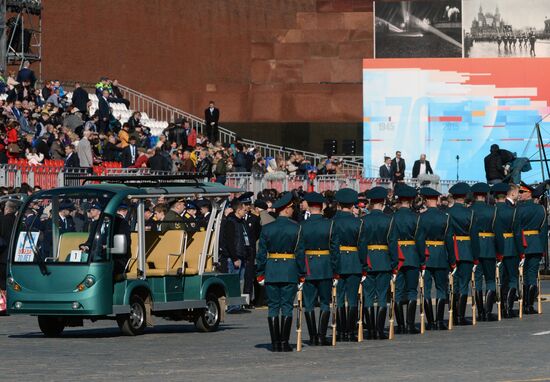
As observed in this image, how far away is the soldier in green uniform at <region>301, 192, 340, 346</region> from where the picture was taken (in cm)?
1983

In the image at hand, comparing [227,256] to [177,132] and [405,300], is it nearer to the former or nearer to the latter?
[405,300]

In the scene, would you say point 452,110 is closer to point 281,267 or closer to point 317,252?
point 317,252

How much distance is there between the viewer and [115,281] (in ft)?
71.1

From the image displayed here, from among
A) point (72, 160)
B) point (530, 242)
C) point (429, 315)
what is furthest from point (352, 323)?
point (72, 160)

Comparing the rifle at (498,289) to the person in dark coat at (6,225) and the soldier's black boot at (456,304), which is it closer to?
the soldier's black boot at (456,304)

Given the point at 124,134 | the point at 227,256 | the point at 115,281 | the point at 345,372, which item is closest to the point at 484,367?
the point at 345,372

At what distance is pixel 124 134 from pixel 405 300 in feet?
60.3

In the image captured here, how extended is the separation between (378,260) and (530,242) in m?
4.84

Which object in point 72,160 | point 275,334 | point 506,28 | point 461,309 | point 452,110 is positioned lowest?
point 275,334

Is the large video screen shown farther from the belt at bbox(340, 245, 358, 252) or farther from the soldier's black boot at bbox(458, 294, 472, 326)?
the belt at bbox(340, 245, 358, 252)

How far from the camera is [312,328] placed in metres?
20.0

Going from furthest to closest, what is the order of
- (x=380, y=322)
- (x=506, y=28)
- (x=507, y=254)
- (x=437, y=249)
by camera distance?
(x=506, y=28) → (x=507, y=254) → (x=437, y=249) → (x=380, y=322)

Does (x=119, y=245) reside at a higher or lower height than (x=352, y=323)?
higher

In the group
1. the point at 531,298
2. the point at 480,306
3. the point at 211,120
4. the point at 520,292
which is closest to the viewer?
the point at 480,306
